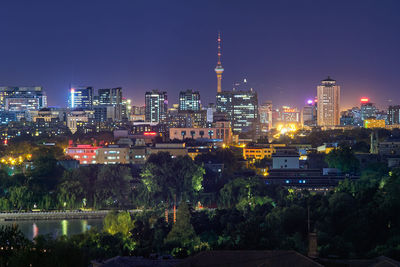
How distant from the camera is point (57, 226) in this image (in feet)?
95.1

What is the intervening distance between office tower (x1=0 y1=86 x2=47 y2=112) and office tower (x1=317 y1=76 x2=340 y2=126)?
33974 mm

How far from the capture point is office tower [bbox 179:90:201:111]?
94.4 m

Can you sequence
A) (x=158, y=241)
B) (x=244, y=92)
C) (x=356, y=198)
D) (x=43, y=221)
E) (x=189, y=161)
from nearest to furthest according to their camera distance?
1. (x=158, y=241)
2. (x=356, y=198)
3. (x=43, y=221)
4. (x=189, y=161)
5. (x=244, y=92)

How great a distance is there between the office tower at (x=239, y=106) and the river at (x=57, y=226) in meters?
58.6

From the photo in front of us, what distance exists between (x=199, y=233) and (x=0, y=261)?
33.9ft

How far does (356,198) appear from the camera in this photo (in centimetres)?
2197

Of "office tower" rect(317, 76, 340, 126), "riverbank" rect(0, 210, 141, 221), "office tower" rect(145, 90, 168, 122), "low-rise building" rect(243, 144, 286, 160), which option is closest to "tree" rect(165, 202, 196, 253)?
"riverbank" rect(0, 210, 141, 221)

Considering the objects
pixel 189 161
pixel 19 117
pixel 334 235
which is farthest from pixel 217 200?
pixel 19 117

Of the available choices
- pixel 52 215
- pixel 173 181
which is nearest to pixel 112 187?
pixel 173 181

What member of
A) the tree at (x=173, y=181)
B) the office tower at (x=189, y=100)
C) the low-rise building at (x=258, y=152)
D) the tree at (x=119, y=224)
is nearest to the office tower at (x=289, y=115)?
the office tower at (x=189, y=100)

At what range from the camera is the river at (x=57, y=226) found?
2748 cm

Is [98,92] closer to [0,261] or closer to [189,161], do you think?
[189,161]

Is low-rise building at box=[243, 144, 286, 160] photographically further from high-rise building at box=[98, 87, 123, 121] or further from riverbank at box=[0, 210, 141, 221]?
high-rise building at box=[98, 87, 123, 121]

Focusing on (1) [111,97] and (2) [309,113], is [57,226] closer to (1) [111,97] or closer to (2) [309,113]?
(1) [111,97]
